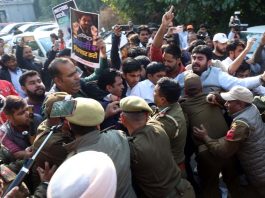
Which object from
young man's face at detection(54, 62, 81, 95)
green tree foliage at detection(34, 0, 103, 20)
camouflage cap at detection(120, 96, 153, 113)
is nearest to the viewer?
camouflage cap at detection(120, 96, 153, 113)

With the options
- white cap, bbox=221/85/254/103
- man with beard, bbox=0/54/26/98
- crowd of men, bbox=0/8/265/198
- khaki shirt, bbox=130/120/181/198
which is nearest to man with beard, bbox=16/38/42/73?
man with beard, bbox=0/54/26/98

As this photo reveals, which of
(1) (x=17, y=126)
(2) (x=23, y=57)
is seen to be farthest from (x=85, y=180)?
(2) (x=23, y=57)

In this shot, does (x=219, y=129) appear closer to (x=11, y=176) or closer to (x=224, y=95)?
(x=224, y=95)

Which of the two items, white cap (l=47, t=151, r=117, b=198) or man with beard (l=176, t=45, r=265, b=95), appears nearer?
white cap (l=47, t=151, r=117, b=198)

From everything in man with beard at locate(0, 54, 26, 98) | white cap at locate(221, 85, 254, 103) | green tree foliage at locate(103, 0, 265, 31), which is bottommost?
green tree foliage at locate(103, 0, 265, 31)

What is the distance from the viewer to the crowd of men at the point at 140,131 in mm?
2326

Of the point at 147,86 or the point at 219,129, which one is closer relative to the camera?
the point at 219,129

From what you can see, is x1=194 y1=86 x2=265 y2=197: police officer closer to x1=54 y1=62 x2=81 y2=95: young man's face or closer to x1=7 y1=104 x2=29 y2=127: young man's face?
x1=54 y1=62 x2=81 y2=95: young man's face

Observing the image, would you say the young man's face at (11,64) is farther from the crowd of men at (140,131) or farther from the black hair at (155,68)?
the black hair at (155,68)

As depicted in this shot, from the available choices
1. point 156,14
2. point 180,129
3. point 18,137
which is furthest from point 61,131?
point 156,14

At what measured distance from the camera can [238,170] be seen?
13.2ft

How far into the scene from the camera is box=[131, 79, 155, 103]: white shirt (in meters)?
4.00

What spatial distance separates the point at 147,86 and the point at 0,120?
1.64 metres

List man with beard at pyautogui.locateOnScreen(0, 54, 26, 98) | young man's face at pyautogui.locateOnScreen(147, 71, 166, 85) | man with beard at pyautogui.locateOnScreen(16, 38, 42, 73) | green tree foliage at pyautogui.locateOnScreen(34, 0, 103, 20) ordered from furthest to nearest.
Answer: green tree foliage at pyautogui.locateOnScreen(34, 0, 103, 20) → man with beard at pyautogui.locateOnScreen(16, 38, 42, 73) → man with beard at pyautogui.locateOnScreen(0, 54, 26, 98) → young man's face at pyautogui.locateOnScreen(147, 71, 166, 85)
